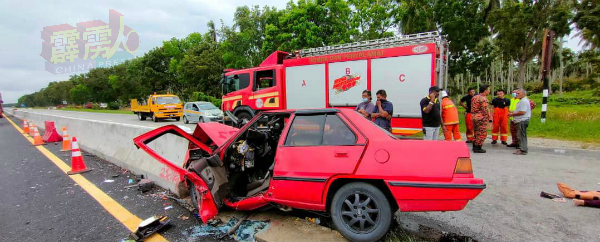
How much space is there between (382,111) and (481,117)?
2840mm

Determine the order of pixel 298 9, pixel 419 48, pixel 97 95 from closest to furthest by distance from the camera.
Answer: pixel 419 48 < pixel 298 9 < pixel 97 95

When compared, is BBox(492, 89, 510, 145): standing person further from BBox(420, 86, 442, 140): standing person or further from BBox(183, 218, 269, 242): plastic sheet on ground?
BBox(183, 218, 269, 242): plastic sheet on ground

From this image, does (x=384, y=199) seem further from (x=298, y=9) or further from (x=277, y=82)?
(x=298, y=9)

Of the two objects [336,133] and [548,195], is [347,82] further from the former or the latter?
[336,133]

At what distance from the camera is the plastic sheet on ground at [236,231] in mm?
2816

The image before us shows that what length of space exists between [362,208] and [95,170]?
559cm

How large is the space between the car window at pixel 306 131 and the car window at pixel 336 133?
0.05 m

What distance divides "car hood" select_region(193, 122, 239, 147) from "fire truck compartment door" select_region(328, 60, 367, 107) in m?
4.89

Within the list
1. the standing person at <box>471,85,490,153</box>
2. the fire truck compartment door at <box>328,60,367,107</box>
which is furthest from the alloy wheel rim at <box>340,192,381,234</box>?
the fire truck compartment door at <box>328,60,367,107</box>

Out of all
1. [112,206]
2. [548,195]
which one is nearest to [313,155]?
[112,206]

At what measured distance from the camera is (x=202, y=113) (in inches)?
550

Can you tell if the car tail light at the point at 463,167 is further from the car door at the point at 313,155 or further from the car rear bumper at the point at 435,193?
the car door at the point at 313,155

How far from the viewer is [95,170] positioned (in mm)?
5602

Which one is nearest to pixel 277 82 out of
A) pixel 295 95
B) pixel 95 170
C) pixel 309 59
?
pixel 295 95
